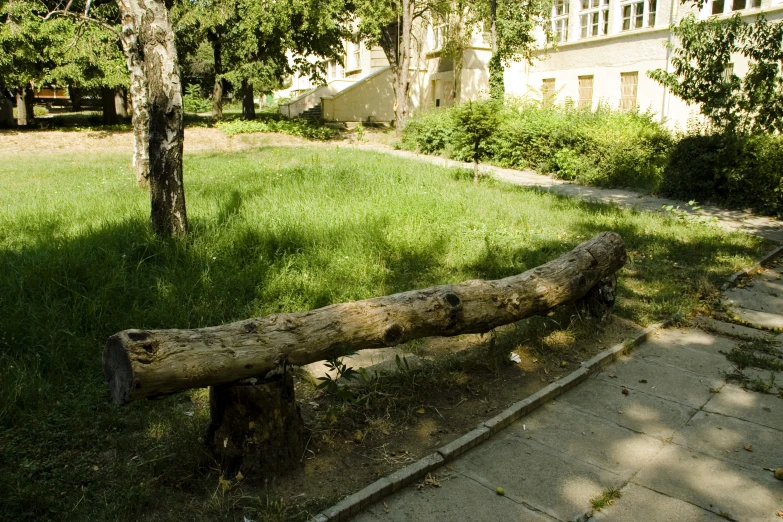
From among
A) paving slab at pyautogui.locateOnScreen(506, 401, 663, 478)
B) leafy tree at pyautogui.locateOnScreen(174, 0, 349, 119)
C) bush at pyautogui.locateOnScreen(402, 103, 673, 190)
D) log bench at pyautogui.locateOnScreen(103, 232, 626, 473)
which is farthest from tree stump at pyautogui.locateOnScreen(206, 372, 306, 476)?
leafy tree at pyautogui.locateOnScreen(174, 0, 349, 119)

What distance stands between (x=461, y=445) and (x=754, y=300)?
16.7 ft

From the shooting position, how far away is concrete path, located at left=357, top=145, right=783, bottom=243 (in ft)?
36.9

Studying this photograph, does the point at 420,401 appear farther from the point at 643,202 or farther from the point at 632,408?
the point at 643,202

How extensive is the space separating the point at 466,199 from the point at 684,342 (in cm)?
591

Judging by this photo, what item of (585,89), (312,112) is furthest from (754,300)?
(312,112)

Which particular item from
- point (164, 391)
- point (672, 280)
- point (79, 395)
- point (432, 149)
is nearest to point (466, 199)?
point (672, 280)

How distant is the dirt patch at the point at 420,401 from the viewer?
3.71 meters

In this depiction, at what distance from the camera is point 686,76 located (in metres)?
14.2

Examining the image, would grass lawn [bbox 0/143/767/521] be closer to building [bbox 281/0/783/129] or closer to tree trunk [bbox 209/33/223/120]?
building [bbox 281/0/783/129]

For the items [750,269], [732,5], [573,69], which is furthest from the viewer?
[573,69]

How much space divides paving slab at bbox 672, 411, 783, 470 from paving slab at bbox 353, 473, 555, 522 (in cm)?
144

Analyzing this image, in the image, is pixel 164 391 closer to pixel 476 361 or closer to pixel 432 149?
pixel 476 361

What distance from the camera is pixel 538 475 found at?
12.7 feet

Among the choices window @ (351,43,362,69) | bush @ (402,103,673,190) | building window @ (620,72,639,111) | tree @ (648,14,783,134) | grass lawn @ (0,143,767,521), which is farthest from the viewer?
window @ (351,43,362,69)
